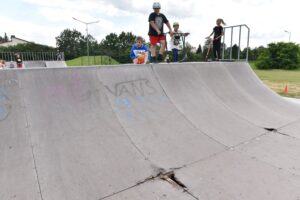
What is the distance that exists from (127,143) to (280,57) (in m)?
51.9

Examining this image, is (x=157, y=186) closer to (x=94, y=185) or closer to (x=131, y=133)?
(x=94, y=185)

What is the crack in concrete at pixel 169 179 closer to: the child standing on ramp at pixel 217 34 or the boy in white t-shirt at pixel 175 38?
the boy in white t-shirt at pixel 175 38

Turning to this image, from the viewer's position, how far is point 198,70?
6.22 m

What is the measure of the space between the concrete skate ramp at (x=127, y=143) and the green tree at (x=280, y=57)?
4811 cm

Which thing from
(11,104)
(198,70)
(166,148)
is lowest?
(166,148)

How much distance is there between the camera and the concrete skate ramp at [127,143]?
2.56 m

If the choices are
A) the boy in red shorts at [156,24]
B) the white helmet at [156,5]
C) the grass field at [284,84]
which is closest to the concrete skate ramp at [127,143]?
the boy in red shorts at [156,24]

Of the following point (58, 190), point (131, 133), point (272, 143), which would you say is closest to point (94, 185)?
point (58, 190)

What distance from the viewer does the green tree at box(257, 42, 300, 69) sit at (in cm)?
4581

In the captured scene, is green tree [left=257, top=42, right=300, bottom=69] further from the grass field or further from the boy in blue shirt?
the boy in blue shirt

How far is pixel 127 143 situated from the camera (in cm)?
324

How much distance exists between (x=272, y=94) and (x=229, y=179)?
5.73 metres

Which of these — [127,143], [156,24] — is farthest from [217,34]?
[127,143]

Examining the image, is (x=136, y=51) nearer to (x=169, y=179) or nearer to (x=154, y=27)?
(x=154, y=27)
